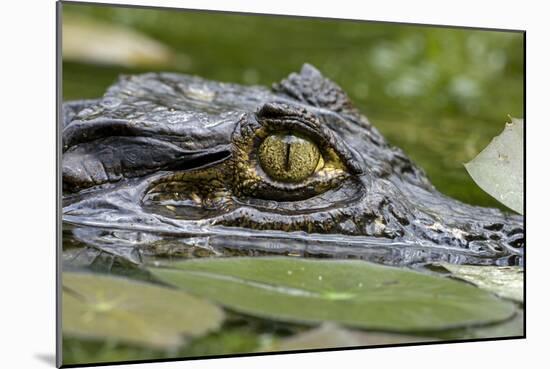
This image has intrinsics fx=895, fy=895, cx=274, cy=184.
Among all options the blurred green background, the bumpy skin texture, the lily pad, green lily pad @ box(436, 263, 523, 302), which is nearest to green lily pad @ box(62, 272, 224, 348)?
the bumpy skin texture

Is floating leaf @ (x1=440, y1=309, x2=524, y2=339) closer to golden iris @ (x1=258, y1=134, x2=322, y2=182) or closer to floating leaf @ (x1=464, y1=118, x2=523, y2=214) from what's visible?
floating leaf @ (x1=464, y1=118, x2=523, y2=214)

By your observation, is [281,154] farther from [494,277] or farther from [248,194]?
[494,277]

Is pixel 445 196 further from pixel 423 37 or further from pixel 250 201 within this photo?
pixel 423 37

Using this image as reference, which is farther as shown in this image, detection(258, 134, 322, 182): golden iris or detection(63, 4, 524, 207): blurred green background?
detection(63, 4, 524, 207): blurred green background

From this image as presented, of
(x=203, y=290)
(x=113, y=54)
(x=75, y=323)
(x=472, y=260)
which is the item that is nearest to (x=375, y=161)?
(x=472, y=260)

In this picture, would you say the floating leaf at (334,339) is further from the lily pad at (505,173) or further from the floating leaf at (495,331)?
the lily pad at (505,173)

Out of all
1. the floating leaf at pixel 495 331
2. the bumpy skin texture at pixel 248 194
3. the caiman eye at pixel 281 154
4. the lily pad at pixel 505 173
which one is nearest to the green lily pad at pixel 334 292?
the floating leaf at pixel 495 331

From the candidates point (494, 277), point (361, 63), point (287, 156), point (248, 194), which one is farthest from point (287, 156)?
point (361, 63)

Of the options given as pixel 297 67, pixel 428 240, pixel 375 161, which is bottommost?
pixel 428 240
